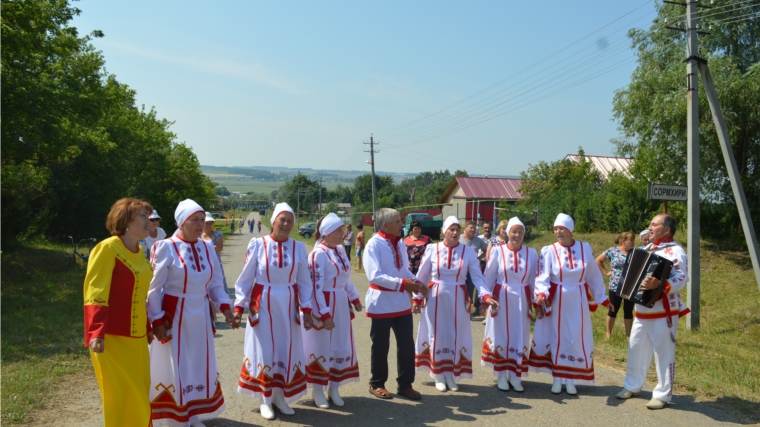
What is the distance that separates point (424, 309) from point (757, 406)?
3715 millimetres

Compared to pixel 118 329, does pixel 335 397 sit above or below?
below

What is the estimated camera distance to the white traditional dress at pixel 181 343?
5.14m

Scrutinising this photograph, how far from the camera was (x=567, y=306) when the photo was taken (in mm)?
6902

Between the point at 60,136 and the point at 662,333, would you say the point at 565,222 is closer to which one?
the point at 662,333

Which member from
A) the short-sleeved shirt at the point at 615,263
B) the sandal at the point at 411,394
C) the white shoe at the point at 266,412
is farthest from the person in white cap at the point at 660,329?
the white shoe at the point at 266,412

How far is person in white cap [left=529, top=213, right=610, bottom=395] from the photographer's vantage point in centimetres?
681

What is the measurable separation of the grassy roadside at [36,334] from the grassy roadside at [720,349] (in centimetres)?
708

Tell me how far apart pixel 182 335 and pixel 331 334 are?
5.56 ft

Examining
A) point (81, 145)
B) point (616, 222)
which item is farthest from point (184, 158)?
point (616, 222)

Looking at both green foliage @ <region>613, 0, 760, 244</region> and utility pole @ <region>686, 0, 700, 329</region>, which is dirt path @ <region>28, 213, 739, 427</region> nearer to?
utility pole @ <region>686, 0, 700, 329</region>

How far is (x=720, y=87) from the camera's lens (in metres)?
18.7

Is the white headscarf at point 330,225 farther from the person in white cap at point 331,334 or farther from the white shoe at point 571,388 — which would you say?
the white shoe at point 571,388

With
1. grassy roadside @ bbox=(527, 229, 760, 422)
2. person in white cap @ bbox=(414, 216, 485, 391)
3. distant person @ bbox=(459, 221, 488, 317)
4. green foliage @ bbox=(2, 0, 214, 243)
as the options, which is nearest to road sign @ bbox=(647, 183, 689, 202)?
grassy roadside @ bbox=(527, 229, 760, 422)

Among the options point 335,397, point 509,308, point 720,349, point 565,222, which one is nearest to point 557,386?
point 509,308
